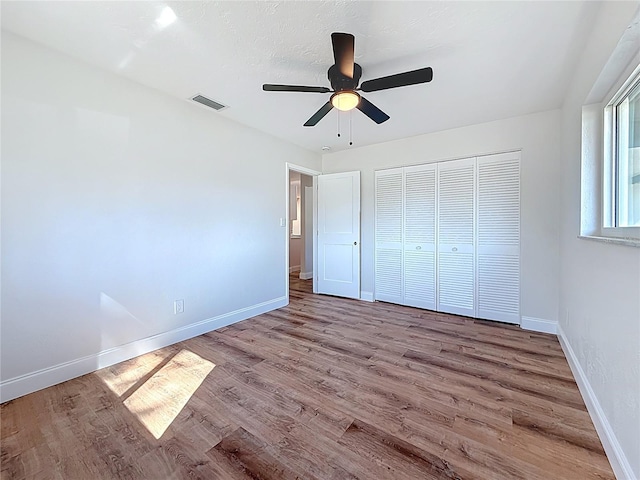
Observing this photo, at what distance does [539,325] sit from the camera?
3006mm

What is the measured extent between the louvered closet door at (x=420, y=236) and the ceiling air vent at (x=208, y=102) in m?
2.54

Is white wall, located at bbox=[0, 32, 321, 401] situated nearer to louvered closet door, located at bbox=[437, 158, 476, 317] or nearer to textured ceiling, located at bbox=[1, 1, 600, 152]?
textured ceiling, located at bbox=[1, 1, 600, 152]

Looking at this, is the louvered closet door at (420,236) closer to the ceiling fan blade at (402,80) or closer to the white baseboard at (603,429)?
the white baseboard at (603,429)

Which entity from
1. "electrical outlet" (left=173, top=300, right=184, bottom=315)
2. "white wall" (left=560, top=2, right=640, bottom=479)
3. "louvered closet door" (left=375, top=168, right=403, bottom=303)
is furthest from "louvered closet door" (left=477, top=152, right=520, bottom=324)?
"electrical outlet" (left=173, top=300, right=184, bottom=315)

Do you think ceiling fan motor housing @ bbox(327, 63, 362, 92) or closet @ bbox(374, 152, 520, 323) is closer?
ceiling fan motor housing @ bbox(327, 63, 362, 92)

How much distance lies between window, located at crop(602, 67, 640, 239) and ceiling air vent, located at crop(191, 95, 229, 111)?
3.14 meters

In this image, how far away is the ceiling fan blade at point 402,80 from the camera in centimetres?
175

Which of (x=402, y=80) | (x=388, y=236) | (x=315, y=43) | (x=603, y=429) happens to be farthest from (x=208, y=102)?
(x=603, y=429)

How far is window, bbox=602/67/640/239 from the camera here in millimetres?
1536

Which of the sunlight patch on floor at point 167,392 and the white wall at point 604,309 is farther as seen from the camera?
the sunlight patch on floor at point 167,392

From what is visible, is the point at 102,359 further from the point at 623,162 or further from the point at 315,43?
the point at 623,162

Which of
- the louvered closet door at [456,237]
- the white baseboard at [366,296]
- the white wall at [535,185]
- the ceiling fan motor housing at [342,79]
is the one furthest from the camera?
the white baseboard at [366,296]

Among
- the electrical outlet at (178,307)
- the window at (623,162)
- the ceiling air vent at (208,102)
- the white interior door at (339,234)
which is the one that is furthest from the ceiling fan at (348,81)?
the electrical outlet at (178,307)

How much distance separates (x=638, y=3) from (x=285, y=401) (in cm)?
275
